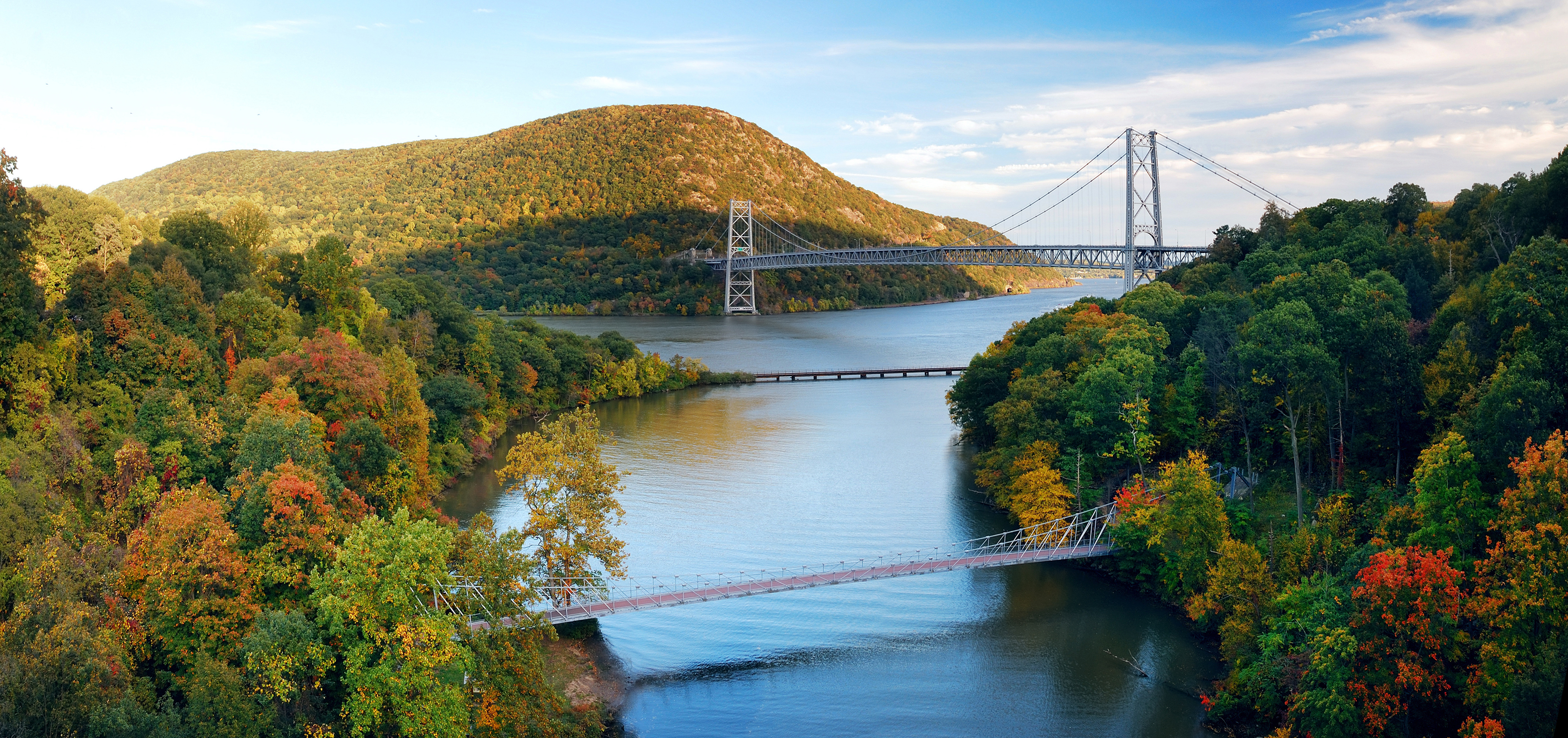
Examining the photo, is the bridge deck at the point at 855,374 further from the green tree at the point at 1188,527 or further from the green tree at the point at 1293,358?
the green tree at the point at 1188,527

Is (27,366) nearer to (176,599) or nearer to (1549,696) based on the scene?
(176,599)

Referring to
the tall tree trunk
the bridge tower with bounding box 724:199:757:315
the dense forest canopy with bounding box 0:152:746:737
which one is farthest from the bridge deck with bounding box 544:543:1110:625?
the bridge tower with bounding box 724:199:757:315

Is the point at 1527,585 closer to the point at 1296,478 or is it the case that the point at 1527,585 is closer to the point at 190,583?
the point at 1296,478

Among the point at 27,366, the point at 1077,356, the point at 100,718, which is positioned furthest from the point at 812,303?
the point at 100,718

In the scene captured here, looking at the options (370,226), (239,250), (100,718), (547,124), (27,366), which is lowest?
(100,718)

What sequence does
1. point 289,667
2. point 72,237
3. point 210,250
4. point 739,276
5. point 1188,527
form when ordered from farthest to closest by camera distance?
point 739,276, point 210,250, point 72,237, point 1188,527, point 289,667

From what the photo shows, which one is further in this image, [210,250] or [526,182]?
[526,182]

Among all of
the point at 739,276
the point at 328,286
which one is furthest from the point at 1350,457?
the point at 739,276

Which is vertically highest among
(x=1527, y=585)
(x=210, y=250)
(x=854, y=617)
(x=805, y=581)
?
(x=210, y=250)
